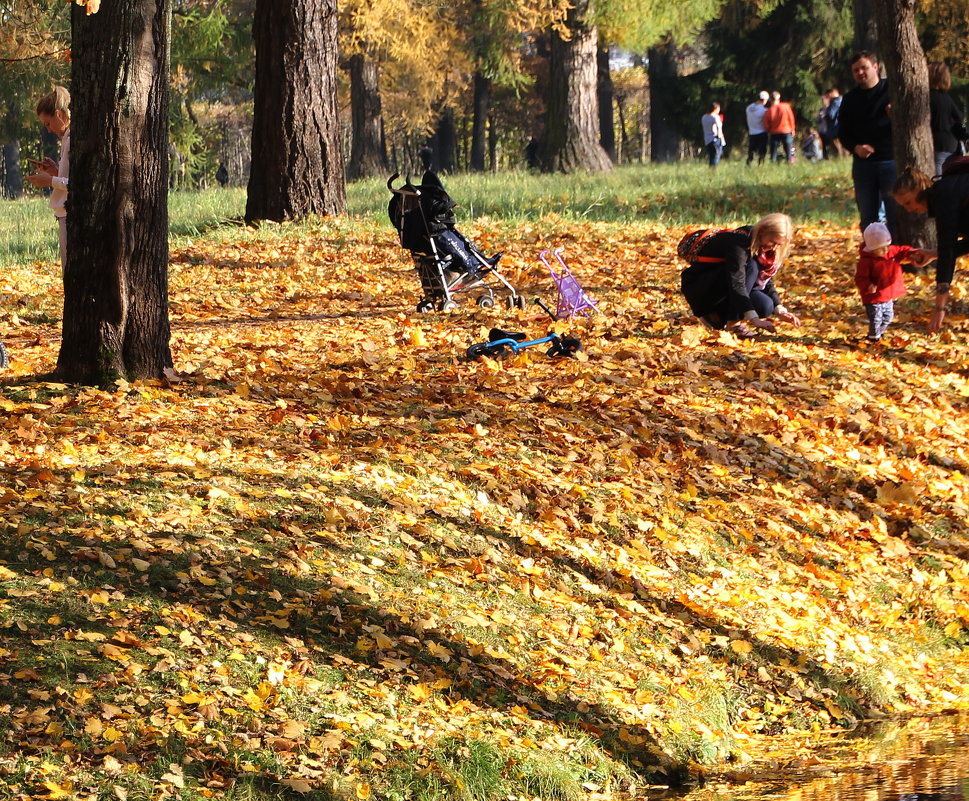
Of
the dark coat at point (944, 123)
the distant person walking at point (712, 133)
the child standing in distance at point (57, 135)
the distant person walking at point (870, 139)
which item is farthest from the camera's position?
the distant person walking at point (712, 133)

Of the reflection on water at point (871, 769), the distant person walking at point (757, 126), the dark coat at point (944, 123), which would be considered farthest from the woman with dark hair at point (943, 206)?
the distant person walking at point (757, 126)

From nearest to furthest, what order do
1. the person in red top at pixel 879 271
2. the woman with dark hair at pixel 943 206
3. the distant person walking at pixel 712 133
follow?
the woman with dark hair at pixel 943 206 < the person in red top at pixel 879 271 < the distant person walking at pixel 712 133

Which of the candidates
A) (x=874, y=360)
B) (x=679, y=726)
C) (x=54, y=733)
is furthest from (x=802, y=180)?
(x=54, y=733)

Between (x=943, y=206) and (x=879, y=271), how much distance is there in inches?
49.6

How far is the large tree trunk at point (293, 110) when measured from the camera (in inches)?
583

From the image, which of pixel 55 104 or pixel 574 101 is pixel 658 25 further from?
pixel 55 104

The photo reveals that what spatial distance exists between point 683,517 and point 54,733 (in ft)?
12.7

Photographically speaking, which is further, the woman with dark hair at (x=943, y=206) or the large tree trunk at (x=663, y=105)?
the large tree trunk at (x=663, y=105)

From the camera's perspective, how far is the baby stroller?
1030 centimetres

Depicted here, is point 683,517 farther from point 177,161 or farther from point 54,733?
point 177,161

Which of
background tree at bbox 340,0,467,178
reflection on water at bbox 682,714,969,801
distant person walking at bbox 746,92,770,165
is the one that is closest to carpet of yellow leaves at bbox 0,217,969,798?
reflection on water at bbox 682,714,969,801

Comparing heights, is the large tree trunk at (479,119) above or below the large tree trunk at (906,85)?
above

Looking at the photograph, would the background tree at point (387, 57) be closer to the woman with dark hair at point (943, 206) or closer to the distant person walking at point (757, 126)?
the distant person walking at point (757, 126)

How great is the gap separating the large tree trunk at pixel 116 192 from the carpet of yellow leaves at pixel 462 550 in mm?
366
